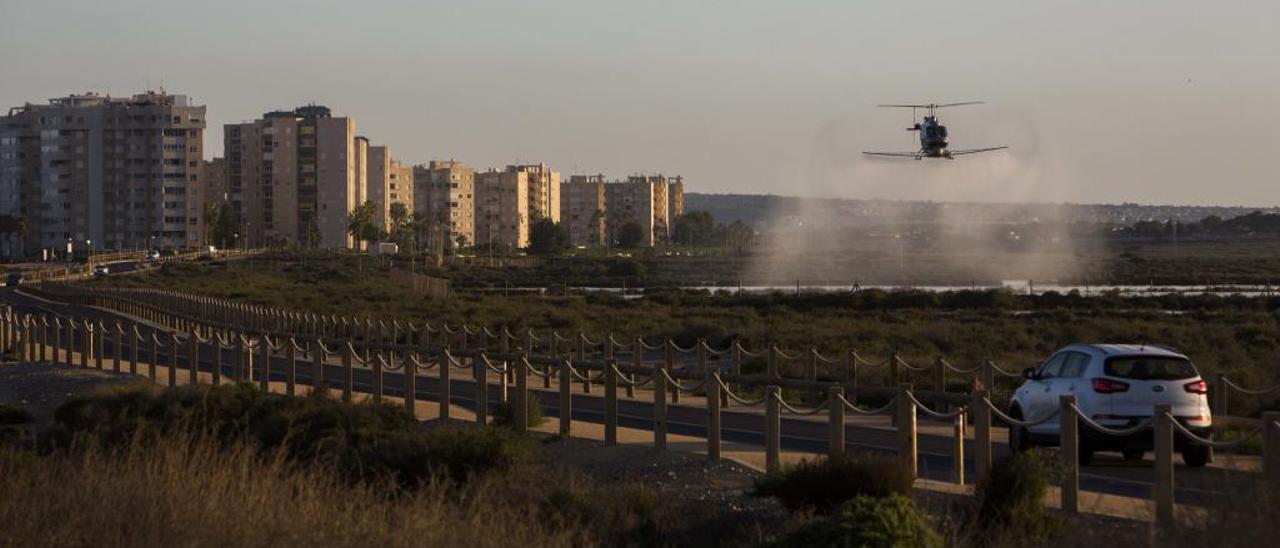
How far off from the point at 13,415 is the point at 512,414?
805cm

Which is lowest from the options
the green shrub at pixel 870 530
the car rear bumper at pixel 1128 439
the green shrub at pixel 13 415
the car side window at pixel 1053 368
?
the green shrub at pixel 13 415

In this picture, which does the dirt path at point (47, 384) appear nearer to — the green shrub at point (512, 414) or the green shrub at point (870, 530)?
the green shrub at point (512, 414)

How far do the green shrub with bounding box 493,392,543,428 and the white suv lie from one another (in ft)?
20.3

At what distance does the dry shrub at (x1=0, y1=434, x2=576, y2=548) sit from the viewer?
31.5 ft

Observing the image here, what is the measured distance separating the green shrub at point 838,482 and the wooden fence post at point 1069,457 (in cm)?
123

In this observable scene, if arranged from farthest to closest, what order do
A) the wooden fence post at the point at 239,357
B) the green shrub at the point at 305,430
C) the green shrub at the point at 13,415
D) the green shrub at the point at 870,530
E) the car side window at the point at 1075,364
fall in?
the wooden fence post at the point at 239,357 < the green shrub at the point at 13,415 < the car side window at the point at 1075,364 < the green shrub at the point at 305,430 < the green shrub at the point at 870,530

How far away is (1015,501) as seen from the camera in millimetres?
12797

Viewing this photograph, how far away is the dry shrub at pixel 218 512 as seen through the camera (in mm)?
9609

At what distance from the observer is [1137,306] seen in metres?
72.4

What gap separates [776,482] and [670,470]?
2.81m

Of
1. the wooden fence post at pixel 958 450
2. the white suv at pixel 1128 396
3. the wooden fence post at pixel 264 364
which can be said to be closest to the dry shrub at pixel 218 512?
the wooden fence post at pixel 958 450

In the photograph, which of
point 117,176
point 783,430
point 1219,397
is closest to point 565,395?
point 783,430

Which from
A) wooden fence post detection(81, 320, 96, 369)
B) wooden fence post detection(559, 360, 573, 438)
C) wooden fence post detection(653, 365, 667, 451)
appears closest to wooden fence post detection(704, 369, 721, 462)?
wooden fence post detection(653, 365, 667, 451)

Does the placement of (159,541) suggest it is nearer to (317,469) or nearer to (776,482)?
(317,469)
